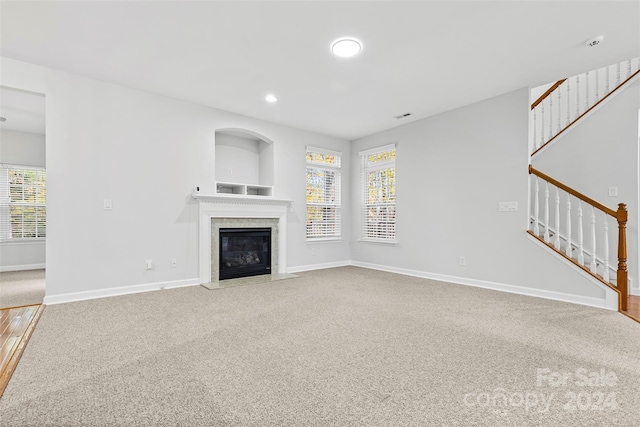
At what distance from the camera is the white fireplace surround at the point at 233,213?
4.54 meters

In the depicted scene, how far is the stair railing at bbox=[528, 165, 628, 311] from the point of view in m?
3.32

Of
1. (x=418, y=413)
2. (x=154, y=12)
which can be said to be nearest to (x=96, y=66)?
(x=154, y=12)

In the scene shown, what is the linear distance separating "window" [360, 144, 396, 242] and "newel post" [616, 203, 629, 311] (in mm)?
2998

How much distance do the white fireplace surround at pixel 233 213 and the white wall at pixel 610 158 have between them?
4280 millimetres

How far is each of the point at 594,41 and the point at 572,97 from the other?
5.18 ft

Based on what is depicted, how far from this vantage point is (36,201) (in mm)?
6133

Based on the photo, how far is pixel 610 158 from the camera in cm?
382

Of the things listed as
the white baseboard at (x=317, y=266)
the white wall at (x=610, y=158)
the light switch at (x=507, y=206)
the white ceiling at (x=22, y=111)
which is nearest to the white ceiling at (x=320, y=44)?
the white wall at (x=610, y=158)

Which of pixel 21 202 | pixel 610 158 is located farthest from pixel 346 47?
pixel 21 202

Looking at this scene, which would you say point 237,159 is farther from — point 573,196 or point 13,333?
point 573,196

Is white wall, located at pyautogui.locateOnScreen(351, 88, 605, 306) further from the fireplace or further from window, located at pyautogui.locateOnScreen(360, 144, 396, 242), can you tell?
the fireplace

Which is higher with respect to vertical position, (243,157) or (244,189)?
(243,157)

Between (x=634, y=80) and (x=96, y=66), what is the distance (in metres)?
6.42

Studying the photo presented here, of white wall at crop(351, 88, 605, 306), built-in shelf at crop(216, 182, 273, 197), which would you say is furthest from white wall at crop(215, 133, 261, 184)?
white wall at crop(351, 88, 605, 306)
